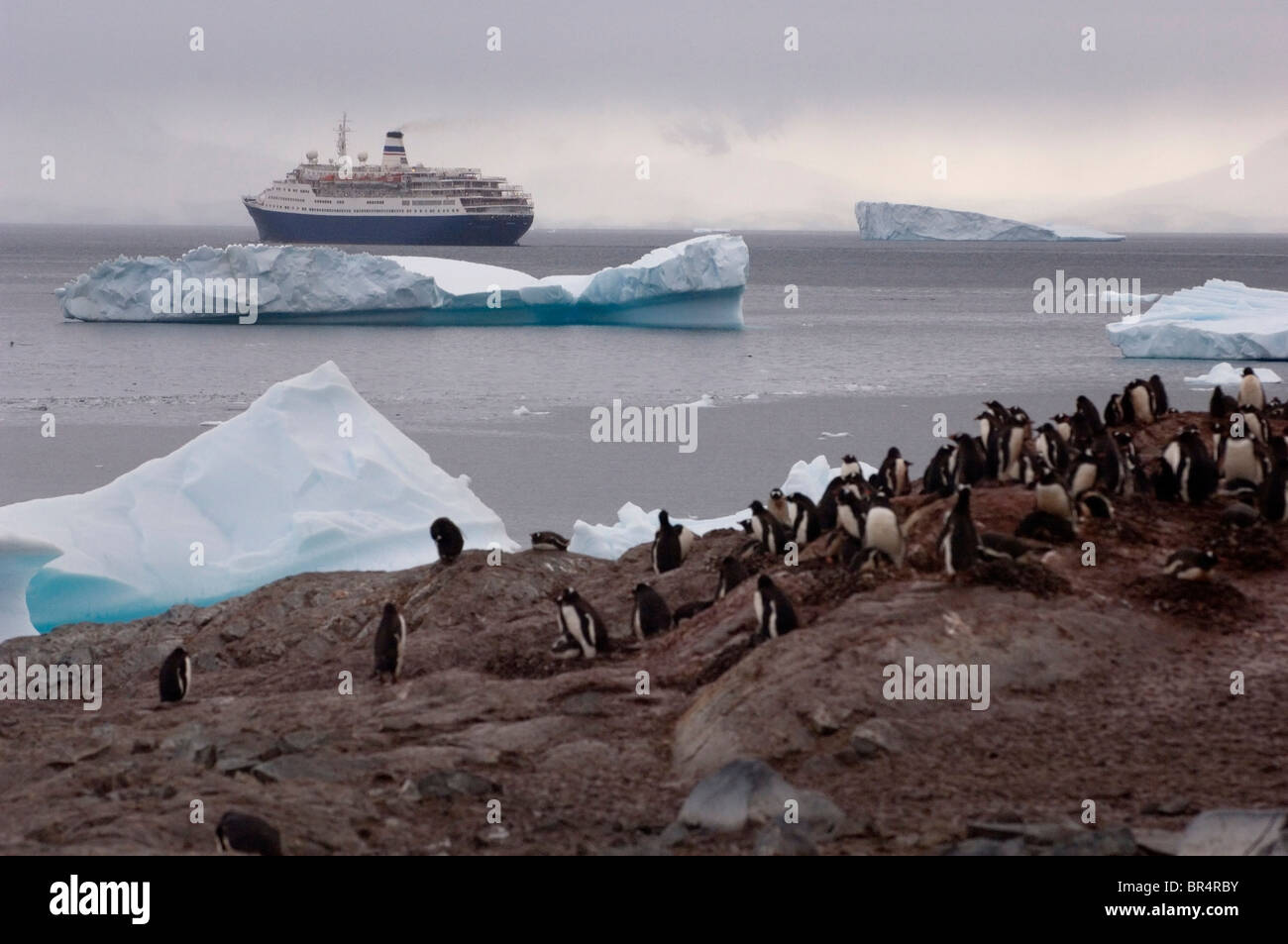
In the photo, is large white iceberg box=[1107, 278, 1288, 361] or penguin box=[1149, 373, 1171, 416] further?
large white iceberg box=[1107, 278, 1288, 361]

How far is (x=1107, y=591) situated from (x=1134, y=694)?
1.09 metres

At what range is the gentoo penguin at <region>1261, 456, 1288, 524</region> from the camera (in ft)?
33.8

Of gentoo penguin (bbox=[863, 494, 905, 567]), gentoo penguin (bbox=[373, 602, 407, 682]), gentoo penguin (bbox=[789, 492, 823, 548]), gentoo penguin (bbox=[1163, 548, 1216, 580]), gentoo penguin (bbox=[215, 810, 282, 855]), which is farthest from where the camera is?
gentoo penguin (bbox=[789, 492, 823, 548])

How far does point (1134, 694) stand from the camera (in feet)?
26.3

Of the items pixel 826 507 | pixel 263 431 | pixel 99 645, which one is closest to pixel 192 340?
pixel 263 431

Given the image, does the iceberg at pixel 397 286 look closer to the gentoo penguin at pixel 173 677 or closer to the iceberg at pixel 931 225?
the gentoo penguin at pixel 173 677

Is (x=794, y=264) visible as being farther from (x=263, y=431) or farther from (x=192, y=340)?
(x=263, y=431)

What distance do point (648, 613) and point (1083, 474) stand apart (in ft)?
10.7

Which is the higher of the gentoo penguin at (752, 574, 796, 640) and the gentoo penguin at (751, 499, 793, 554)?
the gentoo penguin at (751, 499, 793, 554)

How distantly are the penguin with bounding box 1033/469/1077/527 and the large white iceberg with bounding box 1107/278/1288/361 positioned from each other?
32932 millimetres

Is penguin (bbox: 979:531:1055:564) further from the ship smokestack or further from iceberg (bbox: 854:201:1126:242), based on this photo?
iceberg (bbox: 854:201:1126:242)

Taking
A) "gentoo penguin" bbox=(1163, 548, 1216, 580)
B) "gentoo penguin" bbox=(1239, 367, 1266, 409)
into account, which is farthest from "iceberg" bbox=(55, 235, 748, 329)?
"gentoo penguin" bbox=(1163, 548, 1216, 580)

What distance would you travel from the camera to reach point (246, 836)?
20.5 ft

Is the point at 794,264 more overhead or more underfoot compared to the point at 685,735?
more overhead
